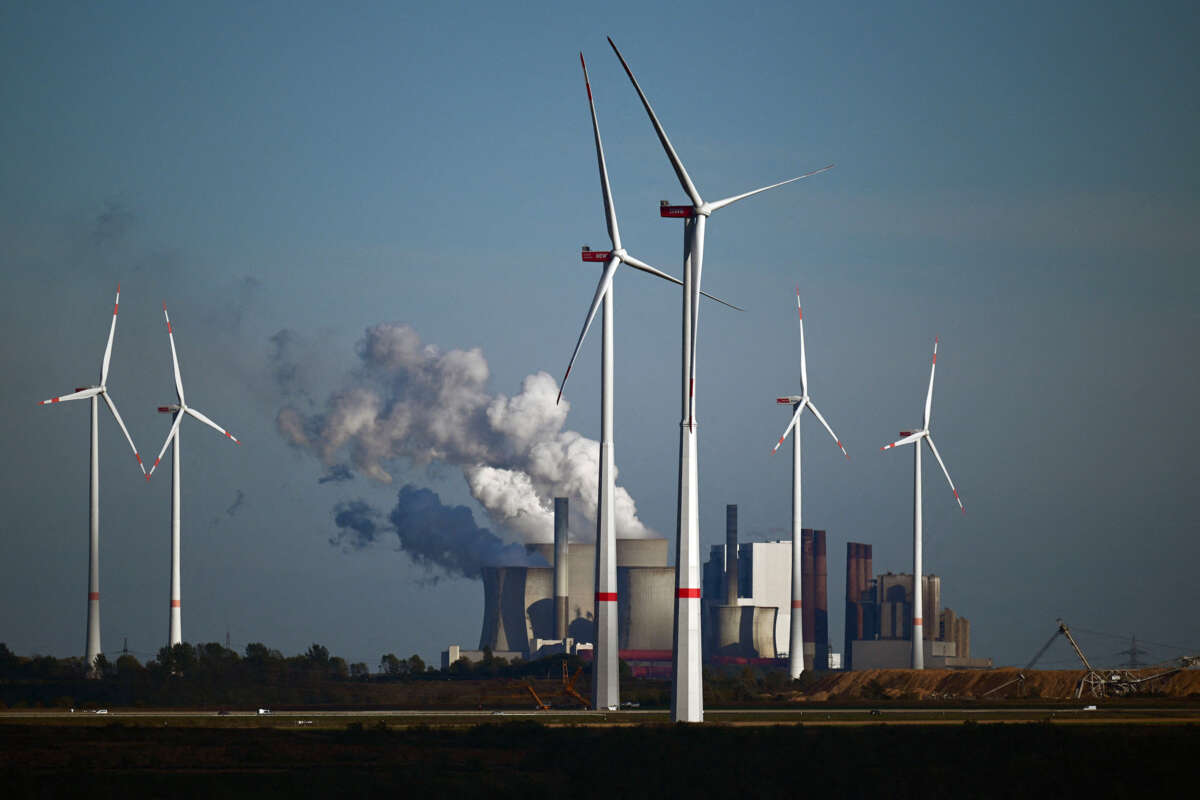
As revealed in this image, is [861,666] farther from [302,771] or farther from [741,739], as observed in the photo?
[302,771]

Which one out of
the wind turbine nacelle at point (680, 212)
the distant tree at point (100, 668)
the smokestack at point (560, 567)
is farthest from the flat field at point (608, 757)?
the smokestack at point (560, 567)

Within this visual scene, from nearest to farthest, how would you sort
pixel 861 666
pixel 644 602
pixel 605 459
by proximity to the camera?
pixel 605 459 → pixel 644 602 → pixel 861 666

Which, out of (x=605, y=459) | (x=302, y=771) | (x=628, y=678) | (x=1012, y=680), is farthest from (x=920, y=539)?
(x=302, y=771)

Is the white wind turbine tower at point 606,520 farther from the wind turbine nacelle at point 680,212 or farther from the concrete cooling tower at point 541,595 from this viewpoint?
the concrete cooling tower at point 541,595

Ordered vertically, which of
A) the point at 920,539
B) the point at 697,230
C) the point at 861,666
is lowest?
the point at 861,666

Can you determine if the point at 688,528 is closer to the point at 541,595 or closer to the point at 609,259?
the point at 609,259

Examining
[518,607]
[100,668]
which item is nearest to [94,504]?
[100,668]
